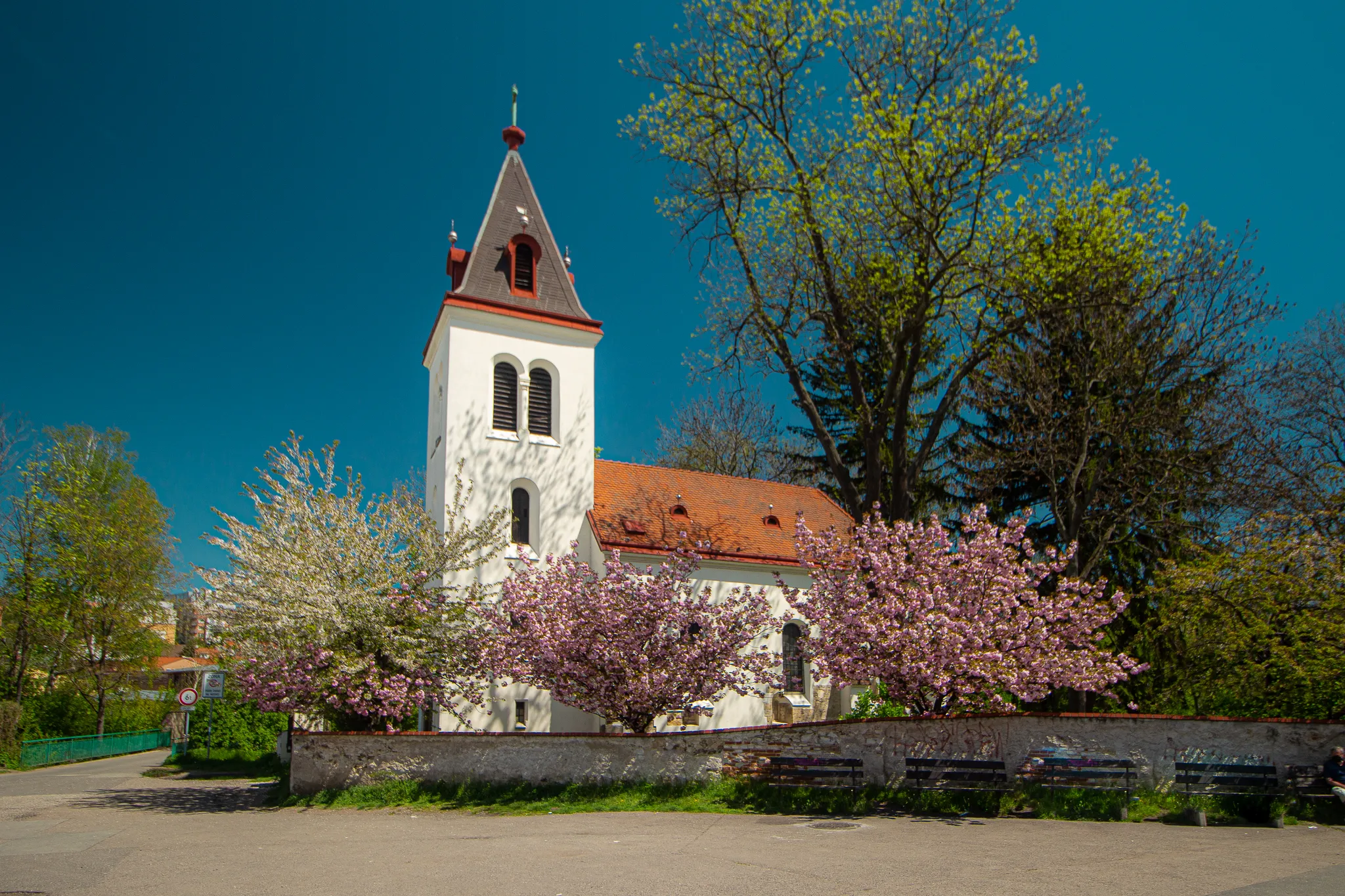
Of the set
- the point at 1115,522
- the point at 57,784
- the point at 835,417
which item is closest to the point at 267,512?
the point at 57,784

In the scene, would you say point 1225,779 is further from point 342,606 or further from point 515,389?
point 515,389

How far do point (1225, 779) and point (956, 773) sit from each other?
11.6 feet

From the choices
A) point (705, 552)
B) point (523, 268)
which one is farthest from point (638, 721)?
point (523, 268)

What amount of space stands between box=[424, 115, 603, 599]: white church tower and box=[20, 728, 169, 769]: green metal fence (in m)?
15.8

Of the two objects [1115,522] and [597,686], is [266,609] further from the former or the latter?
[1115,522]

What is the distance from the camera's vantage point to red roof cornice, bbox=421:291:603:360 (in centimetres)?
2352

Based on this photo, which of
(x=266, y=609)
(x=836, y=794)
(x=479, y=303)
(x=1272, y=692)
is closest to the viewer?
(x=836, y=794)

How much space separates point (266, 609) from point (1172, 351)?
61.2ft

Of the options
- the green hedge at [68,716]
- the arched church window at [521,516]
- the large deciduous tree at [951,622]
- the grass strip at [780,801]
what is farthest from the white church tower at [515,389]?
the green hedge at [68,716]

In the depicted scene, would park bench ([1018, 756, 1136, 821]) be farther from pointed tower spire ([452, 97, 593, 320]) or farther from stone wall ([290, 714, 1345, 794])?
pointed tower spire ([452, 97, 593, 320])

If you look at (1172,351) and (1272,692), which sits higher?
(1172,351)

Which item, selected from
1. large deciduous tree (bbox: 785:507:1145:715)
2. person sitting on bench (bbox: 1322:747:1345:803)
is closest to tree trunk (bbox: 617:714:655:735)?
large deciduous tree (bbox: 785:507:1145:715)

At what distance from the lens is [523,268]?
1000 inches

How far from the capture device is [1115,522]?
19.6 m
